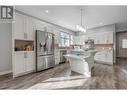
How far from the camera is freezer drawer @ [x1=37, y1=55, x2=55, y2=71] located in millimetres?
5227

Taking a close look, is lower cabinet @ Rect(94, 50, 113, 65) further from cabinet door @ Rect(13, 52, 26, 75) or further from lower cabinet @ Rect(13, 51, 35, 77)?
cabinet door @ Rect(13, 52, 26, 75)

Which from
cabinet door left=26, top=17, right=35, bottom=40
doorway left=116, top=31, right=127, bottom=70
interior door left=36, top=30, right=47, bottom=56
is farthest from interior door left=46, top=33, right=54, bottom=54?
doorway left=116, top=31, right=127, bottom=70

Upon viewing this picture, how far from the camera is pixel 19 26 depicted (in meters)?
4.44

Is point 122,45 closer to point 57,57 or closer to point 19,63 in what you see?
point 57,57

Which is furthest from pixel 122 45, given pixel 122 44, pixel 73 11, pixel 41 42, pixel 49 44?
pixel 41 42

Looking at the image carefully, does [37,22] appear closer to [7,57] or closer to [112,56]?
[7,57]

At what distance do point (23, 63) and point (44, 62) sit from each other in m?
1.16

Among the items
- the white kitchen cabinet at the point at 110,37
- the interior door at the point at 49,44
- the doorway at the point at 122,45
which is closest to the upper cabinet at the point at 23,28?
the interior door at the point at 49,44

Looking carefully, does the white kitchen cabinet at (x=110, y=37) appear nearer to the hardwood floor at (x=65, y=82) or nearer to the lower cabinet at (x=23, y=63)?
the hardwood floor at (x=65, y=82)

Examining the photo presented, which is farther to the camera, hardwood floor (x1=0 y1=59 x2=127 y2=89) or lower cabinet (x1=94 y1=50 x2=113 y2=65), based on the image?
lower cabinet (x1=94 y1=50 x2=113 y2=65)

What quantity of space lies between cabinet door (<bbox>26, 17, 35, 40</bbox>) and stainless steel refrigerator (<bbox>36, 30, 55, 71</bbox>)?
0.23m

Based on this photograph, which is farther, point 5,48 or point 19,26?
point 5,48
